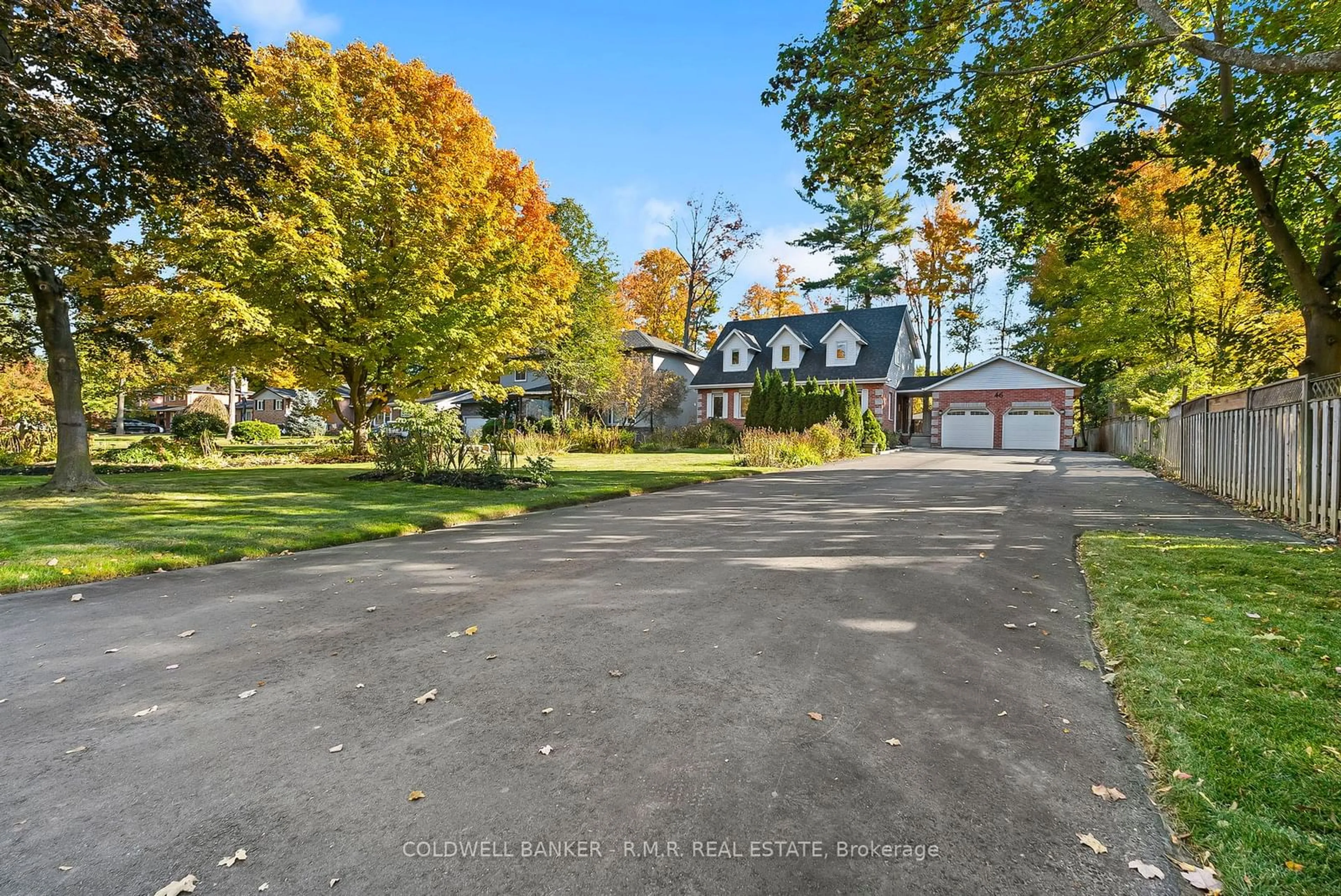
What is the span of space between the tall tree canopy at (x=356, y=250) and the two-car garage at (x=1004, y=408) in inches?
978

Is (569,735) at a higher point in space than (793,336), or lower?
lower

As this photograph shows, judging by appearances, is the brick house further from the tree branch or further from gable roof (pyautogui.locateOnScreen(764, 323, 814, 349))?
the tree branch

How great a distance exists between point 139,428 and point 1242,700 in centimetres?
6948

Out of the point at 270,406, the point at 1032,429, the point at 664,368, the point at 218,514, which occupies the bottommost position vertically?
the point at 218,514

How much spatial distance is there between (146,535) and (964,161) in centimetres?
1336

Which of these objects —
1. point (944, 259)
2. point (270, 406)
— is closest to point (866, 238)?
point (944, 259)

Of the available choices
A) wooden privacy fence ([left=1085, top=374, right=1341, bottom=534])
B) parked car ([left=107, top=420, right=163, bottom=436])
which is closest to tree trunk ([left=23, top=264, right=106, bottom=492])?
wooden privacy fence ([left=1085, top=374, right=1341, bottom=534])

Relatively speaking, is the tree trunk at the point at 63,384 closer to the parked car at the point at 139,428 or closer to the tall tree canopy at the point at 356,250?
the tall tree canopy at the point at 356,250

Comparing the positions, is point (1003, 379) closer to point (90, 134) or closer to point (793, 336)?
point (793, 336)

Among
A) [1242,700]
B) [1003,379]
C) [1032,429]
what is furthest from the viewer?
[1003,379]

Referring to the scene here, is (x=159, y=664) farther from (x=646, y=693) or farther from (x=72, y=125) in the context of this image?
(x=72, y=125)

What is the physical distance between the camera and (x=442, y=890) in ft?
5.90

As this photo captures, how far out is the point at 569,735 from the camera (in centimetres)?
266

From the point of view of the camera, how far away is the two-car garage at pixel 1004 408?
3091 cm
